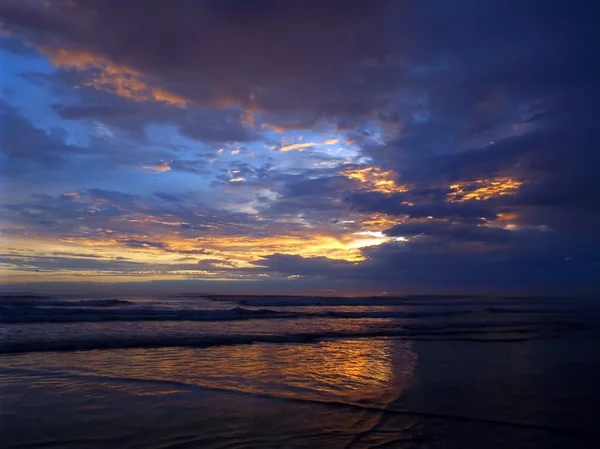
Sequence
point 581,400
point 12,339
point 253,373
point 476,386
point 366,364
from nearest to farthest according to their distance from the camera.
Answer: point 581,400 < point 476,386 < point 253,373 < point 366,364 < point 12,339

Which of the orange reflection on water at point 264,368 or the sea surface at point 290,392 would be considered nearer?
the sea surface at point 290,392

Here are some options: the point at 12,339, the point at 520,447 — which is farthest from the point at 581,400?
the point at 12,339

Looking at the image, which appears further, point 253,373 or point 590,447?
point 253,373

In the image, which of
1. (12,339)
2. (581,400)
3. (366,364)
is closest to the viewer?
(581,400)

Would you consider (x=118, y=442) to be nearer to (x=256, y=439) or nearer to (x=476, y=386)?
(x=256, y=439)

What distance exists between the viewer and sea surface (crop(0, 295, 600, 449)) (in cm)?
638

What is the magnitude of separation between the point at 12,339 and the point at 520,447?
1574cm

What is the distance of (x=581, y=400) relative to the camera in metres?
8.48

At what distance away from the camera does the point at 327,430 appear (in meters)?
6.57

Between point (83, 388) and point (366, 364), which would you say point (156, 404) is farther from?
point (366, 364)

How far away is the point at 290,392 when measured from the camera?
29.2 ft

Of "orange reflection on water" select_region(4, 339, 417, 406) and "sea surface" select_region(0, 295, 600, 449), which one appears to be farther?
"orange reflection on water" select_region(4, 339, 417, 406)

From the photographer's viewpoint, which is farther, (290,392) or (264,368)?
(264,368)

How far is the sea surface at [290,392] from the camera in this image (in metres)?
6.38
